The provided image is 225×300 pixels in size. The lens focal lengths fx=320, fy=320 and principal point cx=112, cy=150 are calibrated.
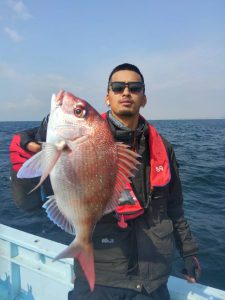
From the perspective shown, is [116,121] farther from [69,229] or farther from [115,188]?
[69,229]

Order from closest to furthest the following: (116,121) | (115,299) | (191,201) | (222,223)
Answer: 1. (115,299)
2. (116,121)
3. (222,223)
4. (191,201)

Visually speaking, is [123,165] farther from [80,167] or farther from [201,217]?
[201,217]

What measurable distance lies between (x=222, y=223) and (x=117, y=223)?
5469 millimetres

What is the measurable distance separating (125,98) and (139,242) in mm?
1322

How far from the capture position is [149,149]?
315 cm

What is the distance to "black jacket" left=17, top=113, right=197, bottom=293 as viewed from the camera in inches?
113

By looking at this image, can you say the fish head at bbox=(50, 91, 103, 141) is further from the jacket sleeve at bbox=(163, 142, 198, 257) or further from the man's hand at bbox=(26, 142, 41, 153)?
the jacket sleeve at bbox=(163, 142, 198, 257)

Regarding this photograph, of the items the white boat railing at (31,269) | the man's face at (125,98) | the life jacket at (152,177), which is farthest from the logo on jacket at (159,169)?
the white boat railing at (31,269)

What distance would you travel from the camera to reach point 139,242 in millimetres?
2924

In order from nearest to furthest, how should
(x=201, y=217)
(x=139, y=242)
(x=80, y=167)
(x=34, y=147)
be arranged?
1. (x=80, y=167)
2. (x=34, y=147)
3. (x=139, y=242)
4. (x=201, y=217)

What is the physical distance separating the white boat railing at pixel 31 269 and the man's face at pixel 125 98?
1.92m

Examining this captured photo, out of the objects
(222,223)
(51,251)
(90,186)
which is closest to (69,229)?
(90,186)

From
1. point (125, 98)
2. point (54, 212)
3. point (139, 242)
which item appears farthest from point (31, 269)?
point (125, 98)

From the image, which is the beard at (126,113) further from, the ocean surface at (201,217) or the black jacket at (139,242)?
the ocean surface at (201,217)
